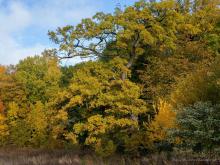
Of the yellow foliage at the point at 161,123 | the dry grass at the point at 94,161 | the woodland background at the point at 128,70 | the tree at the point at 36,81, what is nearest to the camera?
the dry grass at the point at 94,161

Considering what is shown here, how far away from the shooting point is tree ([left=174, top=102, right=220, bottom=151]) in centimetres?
1467

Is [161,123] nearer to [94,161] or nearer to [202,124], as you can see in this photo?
[94,161]

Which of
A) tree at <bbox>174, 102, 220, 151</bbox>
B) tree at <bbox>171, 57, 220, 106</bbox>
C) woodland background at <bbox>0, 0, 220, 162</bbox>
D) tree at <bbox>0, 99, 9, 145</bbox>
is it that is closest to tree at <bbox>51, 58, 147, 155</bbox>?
woodland background at <bbox>0, 0, 220, 162</bbox>

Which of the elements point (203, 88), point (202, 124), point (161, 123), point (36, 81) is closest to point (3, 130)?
point (36, 81)

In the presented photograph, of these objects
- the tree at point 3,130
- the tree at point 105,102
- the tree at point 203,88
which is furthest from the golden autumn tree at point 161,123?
the tree at point 3,130

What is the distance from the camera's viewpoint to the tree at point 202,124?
14.7 m

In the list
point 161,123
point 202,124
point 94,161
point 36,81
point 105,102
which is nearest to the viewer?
point 202,124

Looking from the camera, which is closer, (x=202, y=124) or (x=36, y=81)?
(x=202, y=124)

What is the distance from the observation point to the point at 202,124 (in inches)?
581

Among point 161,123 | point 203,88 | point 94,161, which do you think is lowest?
point 94,161

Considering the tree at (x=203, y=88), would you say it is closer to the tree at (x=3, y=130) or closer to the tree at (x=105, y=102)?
the tree at (x=105, y=102)

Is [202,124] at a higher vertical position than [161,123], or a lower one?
higher

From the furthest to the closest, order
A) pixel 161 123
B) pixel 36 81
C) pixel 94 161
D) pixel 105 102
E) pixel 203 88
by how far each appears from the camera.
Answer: pixel 36 81 → pixel 105 102 → pixel 161 123 → pixel 94 161 → pixel 203 88

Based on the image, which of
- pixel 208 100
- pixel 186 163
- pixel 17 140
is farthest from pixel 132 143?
pixel 17 140
